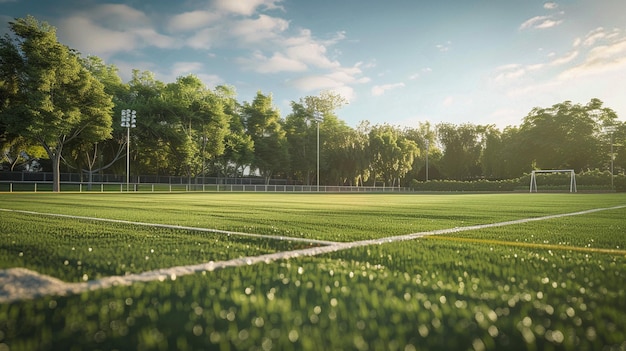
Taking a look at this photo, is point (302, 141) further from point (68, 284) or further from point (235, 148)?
point (68, 284)

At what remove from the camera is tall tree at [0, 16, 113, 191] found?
99.8ft

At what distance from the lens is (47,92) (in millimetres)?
31703

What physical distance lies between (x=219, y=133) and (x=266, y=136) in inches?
450

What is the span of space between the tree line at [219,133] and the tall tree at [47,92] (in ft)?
0.28

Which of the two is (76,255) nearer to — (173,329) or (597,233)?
(173,329)

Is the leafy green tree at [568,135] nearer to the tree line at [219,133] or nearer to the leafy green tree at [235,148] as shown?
the tree line at [219,133]

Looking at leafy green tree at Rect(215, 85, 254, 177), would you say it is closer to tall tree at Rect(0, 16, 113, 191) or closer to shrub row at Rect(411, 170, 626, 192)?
tall tree at Rect(0, 16, 113, 191)

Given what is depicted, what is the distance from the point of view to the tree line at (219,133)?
3183 centimetres

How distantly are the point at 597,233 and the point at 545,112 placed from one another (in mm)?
72553

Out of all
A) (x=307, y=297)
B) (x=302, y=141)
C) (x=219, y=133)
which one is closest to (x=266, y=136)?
(x=302, y=141)

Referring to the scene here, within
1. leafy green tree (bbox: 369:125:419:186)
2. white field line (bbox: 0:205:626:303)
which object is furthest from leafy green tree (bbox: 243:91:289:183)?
white field line (bbox: 0:205:626:303)

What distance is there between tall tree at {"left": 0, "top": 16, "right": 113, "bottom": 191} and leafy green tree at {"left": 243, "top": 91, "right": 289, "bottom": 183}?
2448 cm

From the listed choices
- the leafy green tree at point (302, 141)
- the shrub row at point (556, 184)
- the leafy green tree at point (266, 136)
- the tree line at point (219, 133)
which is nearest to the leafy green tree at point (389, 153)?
the tree line at point (219, 133)

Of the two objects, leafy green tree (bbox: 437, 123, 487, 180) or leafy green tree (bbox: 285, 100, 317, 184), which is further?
leafy green tree (bbox: 437, 123, 487, 180)
